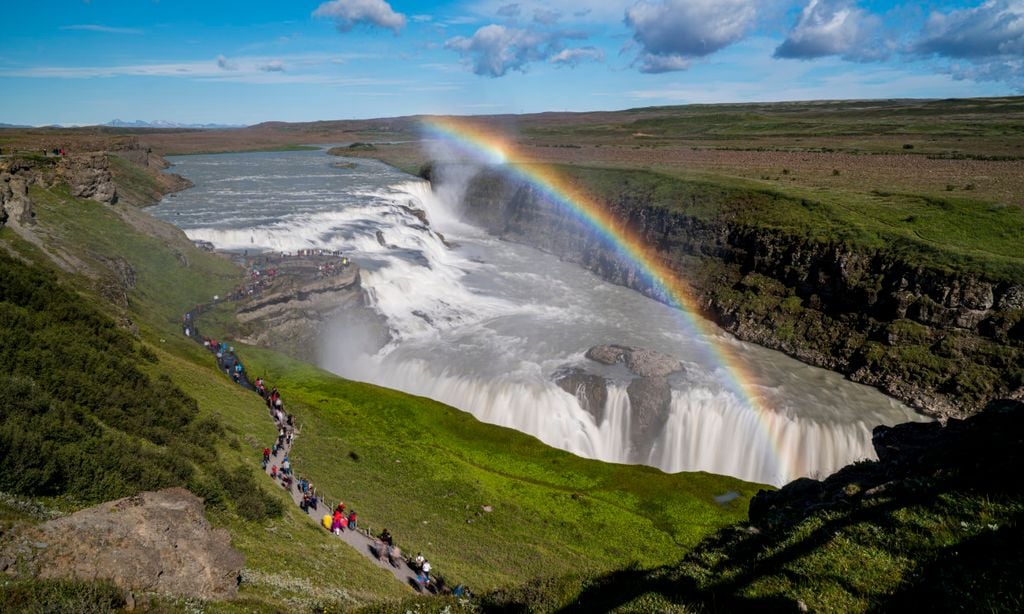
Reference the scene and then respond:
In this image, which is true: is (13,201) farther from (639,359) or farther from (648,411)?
(648,411)

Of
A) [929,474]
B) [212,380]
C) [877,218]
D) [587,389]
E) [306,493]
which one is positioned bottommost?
[587,389]

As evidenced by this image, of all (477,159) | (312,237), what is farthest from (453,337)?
(477,159)

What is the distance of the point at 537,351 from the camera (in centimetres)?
4359

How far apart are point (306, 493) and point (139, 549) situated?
12.6 meters

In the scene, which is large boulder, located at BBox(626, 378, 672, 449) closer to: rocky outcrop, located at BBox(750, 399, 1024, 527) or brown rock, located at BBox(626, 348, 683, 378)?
brown rock, located at BBox(626, 348, 683, 378)

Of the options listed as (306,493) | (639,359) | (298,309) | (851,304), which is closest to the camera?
(306,493)

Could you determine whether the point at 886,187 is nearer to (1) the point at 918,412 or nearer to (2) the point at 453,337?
(1) the point at 918,412

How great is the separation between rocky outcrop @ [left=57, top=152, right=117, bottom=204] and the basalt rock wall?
53307 millimetres

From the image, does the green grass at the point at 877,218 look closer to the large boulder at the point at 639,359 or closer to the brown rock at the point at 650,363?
the brown rock at the point at 650,363

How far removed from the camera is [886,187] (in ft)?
210

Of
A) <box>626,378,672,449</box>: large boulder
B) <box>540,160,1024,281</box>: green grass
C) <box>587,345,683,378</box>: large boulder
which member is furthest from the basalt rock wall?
<box>626,378,672,449</box>: large boulder

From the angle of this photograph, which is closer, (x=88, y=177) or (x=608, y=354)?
(x=608, y=354)

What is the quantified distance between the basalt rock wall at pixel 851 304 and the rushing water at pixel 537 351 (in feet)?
7.32

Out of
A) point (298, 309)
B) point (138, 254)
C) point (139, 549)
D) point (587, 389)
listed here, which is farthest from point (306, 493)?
point (138, 254)
